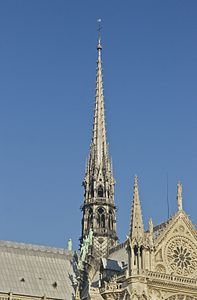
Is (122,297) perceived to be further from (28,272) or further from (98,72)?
(98,72)

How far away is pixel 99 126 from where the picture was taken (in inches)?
3184

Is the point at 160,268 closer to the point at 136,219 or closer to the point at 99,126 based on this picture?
the point at 136,219

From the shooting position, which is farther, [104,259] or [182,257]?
[104,259]

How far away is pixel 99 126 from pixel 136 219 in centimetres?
2055

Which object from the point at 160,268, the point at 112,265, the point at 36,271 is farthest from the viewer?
the point at 36,271

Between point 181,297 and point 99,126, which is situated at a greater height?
point 99,126

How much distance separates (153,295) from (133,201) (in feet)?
26.3

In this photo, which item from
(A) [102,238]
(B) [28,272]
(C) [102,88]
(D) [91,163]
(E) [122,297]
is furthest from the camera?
(C) [102,88]

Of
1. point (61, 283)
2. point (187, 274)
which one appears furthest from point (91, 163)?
point (187, 274)

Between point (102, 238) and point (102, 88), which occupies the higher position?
point (102, 88)

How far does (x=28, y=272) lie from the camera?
225ft

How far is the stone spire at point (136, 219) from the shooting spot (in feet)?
201

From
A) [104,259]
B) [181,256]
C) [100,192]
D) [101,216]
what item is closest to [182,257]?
[181,256]

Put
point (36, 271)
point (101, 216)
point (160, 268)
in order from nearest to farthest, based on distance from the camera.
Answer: point (160, 268), point (36, 271), point (101, 216)
